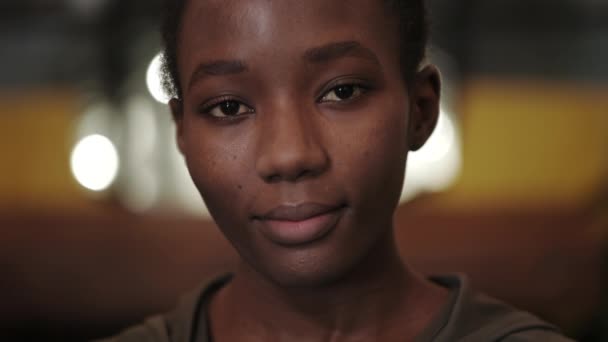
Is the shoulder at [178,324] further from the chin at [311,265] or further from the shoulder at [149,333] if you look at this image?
the chin at [311,265]

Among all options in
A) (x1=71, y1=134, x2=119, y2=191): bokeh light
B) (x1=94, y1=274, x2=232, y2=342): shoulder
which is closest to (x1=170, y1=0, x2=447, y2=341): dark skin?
(x1=94, y1=274, x2=232, y2=342): shoulder

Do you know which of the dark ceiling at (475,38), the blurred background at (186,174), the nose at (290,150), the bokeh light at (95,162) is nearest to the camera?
the nose at (290,150)

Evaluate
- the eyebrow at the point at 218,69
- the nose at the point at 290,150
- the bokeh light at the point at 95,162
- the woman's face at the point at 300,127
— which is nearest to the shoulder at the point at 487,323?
the woman's face at the point at 300,127

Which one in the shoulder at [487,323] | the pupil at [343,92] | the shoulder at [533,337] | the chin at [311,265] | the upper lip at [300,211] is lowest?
the shoulder at [533,337]

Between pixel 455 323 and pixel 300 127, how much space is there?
28 cm

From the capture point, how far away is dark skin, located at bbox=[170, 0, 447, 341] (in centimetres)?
85

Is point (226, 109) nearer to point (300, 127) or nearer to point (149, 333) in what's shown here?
point (300, 127)

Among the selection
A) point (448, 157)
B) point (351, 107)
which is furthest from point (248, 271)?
point (448, 157)

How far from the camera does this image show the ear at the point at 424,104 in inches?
38.4

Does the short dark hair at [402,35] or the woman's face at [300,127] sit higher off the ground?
the short dark hair at [402,35]

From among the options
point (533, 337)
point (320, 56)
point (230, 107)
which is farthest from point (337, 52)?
point (533, 337)

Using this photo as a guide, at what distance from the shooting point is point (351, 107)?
2.86 ft

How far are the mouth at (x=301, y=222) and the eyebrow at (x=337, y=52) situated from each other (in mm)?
137

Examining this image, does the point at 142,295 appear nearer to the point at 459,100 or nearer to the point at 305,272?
the point at 459,100
